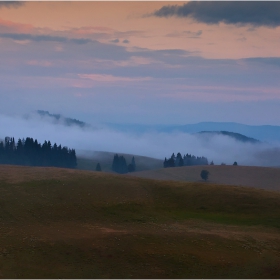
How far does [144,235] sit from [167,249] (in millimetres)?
4300

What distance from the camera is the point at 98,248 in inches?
1729

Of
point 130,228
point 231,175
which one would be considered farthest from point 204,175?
point 130,228

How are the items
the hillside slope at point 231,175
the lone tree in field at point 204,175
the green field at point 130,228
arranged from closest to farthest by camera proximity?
the green field at point 130,228 → the hillside slope at point 231,175 → the lone tree in field at point 204,175

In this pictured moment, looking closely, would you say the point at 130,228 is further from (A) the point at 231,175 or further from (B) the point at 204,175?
(A) the point at 231,175

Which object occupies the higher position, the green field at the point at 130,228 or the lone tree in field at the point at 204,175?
the lone tree in field at the point at 204,175

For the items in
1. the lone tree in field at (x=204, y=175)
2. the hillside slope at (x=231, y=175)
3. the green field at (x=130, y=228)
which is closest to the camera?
the green field at (x=130, y=228)

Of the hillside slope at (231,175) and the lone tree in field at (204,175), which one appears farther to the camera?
the lone tree in field at (204,175)

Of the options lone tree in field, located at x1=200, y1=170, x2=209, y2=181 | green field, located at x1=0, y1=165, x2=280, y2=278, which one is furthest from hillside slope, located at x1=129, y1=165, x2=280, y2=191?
green field, located at x1=0, y1=165, x2=280, y2=278

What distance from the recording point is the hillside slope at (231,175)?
141 metres

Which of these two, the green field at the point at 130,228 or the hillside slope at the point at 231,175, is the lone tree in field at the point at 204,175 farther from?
the green field at the point at 130,228

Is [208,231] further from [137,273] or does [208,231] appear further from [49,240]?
[49,240]

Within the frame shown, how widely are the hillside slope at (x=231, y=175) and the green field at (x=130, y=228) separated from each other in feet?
246

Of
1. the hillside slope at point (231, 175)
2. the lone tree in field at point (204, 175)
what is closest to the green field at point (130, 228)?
the hillside slope at point (231, 175)

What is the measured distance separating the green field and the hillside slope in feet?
246
